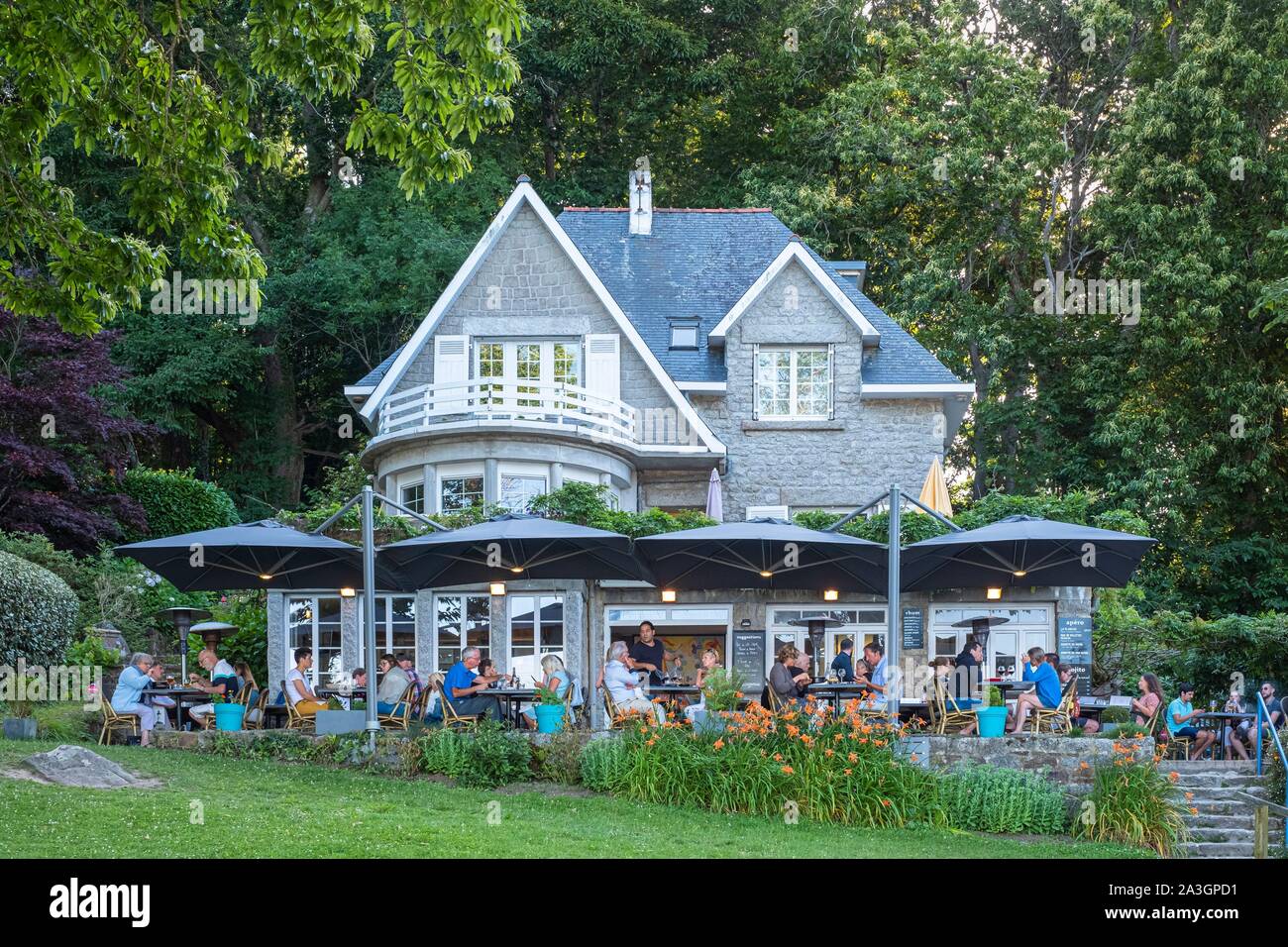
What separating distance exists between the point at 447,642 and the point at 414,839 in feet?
43.0

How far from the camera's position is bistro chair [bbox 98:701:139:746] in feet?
69.4

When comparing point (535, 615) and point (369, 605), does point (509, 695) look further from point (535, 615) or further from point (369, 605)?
point (535, 615)

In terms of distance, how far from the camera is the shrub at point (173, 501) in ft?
124

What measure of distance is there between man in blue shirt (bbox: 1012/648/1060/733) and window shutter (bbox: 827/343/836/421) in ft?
41.4

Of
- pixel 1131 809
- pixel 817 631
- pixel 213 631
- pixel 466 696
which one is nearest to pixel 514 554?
pixel 466 696

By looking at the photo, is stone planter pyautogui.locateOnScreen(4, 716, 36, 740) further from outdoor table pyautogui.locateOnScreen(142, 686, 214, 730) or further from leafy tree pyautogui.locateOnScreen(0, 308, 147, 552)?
leafy tree pyautogui.locateOnScreen(0, 308, 147, 552)

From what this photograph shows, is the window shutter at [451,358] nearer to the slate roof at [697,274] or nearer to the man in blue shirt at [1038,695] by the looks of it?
the slate roof at [697,274]

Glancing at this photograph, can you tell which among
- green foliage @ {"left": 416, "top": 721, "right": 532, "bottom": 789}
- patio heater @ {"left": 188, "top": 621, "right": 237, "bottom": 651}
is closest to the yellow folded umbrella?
green foliage @ {"left": 416, "top": 721, "right": 532, "bottom": 789}

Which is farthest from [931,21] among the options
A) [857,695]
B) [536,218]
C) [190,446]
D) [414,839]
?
[414,839]

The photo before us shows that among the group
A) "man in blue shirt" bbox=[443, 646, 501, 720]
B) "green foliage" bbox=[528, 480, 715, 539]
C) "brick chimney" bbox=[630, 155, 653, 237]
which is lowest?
"man in blue shirt" bbox=[443, 646, 501, 720]

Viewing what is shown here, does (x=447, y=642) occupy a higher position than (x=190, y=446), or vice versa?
(x=190, y=446)

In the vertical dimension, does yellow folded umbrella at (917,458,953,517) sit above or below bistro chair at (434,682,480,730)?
above

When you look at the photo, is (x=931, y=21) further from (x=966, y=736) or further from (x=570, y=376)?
(x=966, y=736)

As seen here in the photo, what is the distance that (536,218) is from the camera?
32.4 m
